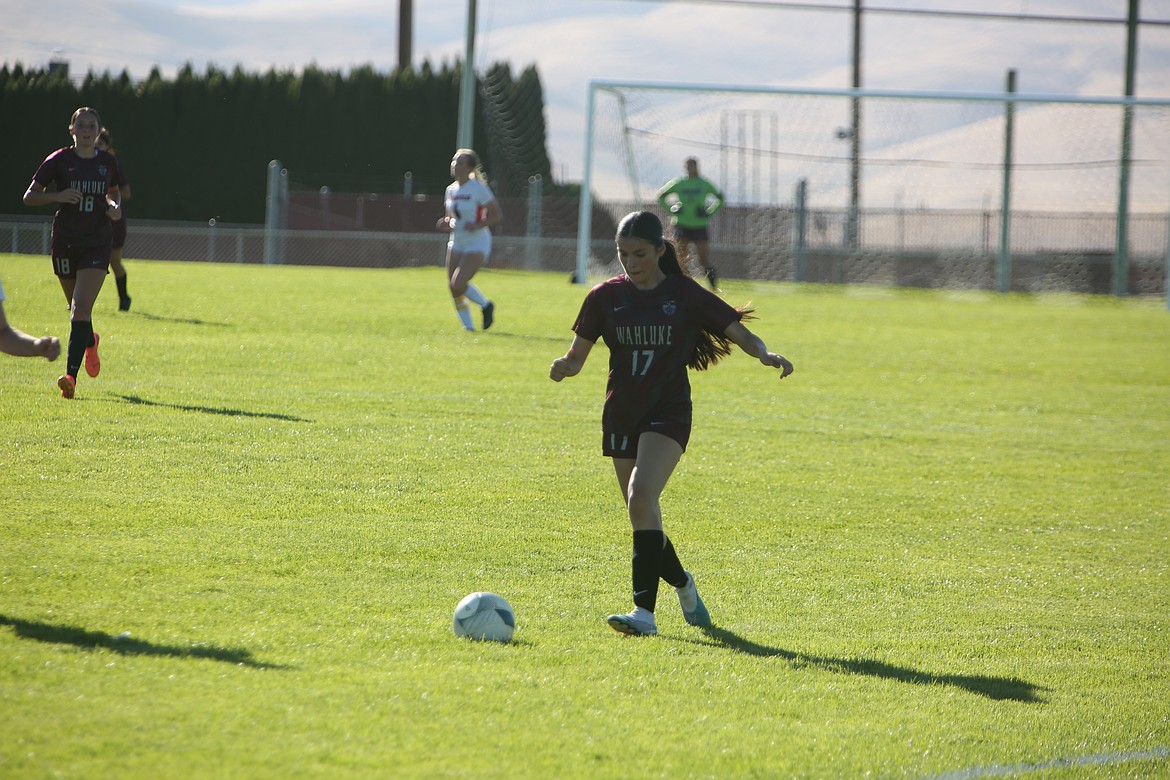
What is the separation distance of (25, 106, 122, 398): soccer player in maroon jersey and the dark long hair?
5.94 metres

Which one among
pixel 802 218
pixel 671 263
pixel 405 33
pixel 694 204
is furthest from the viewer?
pixel 405 33

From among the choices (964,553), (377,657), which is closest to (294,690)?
(377,657)

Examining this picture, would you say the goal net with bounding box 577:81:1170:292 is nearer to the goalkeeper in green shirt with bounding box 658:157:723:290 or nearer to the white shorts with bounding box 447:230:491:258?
the goalkeeper in green shirt with bounding box 658:157:723:290

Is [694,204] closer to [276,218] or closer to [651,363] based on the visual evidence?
[276,218]

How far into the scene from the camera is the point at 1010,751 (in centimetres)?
427

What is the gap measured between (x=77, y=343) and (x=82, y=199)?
3.80 feet

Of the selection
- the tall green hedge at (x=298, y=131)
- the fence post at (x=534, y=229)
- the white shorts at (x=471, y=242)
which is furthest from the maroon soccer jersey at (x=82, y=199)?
the tall green hedge at (x=298, y=131)

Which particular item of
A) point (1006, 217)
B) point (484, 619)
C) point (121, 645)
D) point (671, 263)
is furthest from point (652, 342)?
point (1006, 217)

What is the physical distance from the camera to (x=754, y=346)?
5.48 m

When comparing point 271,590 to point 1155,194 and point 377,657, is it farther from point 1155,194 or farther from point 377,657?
point 1155,194

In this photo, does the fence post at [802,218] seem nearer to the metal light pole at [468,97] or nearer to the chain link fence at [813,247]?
the chain link fence at [813,247]

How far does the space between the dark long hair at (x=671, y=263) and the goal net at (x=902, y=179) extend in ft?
66.0

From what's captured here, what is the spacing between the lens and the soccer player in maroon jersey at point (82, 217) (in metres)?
10.0

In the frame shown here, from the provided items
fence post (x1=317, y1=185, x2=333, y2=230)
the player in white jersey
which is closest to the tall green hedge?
fence post (x1=317, y1=185, x2=333, y2=230)
